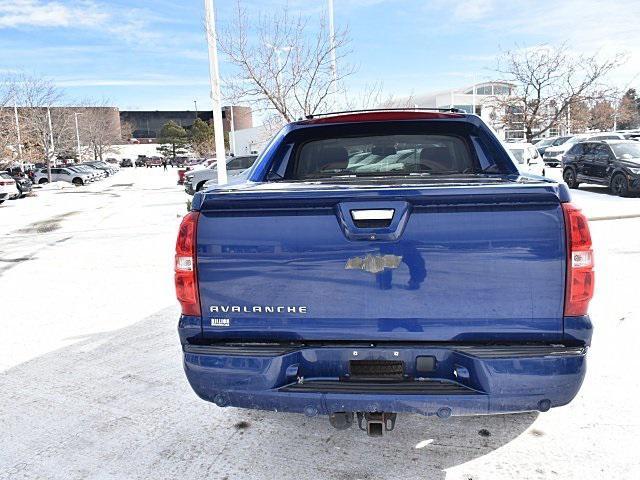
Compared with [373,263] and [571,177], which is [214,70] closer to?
[373,263]

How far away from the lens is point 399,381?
2.55m

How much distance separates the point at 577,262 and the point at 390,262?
2.72 feet

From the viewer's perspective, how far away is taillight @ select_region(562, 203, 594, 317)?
2.40m

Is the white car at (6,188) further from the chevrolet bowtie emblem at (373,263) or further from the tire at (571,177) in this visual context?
the chevrolet bowtie emblem at (373,263)

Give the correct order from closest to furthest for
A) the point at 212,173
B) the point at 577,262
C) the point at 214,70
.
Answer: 1. the point at 577,262
2. the point at 214,70
3. the point at 212,173

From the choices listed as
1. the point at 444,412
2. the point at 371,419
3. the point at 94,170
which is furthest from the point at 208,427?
the point at 94,170

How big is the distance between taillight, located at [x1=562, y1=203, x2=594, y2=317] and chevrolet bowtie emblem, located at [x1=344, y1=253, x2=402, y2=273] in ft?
2.47

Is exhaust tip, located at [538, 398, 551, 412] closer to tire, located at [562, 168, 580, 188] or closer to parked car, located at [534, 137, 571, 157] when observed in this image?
tire, located at [562, 168, 580, 188]

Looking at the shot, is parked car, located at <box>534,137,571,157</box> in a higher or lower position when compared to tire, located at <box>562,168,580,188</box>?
higher

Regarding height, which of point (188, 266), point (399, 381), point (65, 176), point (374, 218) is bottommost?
point (65, 176)

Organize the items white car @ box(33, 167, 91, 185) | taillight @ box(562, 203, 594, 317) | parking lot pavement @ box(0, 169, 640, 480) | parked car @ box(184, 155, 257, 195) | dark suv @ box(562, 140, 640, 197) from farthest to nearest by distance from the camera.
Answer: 1. white car @ box(33, 167, 91, 185)
2. parked car @ box(184, 155, 257, 195)
3. dark suv @ box(562, 140, 640, 197)
4. parking lot pavement @ box(0, 169, 640, 480)
5. taillight @ box(562, 203, 594, 317)

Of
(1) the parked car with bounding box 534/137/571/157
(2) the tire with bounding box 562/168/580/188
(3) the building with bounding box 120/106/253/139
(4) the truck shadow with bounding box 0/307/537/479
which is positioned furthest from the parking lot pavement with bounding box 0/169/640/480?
(3) the building with bounding box 120/106/253/139

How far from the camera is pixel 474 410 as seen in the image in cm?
248

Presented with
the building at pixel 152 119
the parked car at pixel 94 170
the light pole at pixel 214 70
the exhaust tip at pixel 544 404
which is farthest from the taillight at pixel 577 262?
the building at pixel 152 119
